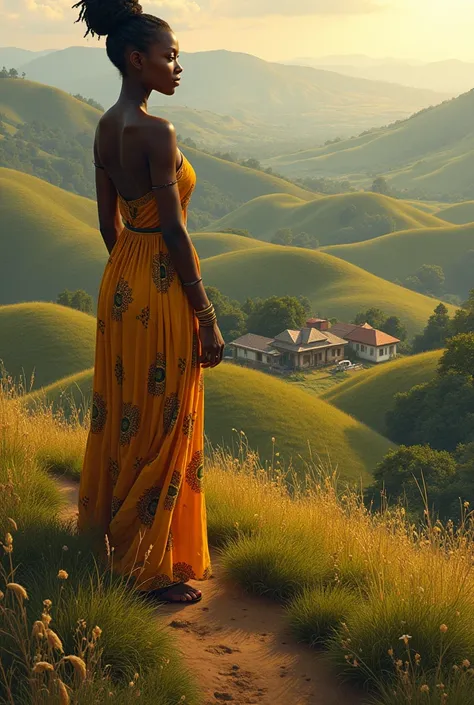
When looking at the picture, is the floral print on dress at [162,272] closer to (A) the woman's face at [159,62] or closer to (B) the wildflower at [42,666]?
(A) the woman's face at [159,62]

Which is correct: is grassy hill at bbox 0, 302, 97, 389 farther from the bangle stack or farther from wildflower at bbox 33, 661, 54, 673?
wildflower at bbox 33, 661, 54, 673

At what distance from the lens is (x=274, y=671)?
450cm

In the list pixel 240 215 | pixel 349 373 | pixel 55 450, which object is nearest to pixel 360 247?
pixel 240 215

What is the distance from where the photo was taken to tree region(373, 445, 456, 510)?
3031 centimetres

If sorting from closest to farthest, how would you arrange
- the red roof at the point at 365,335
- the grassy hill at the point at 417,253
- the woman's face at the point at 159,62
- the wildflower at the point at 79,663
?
the wildflower at the point at 79,663 → the woman's face at the point at 159,62 → the red roof at the point at 365,335 → the grassy hill at the point at 417,253

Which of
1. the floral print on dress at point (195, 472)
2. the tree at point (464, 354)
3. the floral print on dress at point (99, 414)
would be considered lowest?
the tree at point (464, 354)

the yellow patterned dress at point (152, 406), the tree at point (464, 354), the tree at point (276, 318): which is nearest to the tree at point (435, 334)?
the tree at point (276, 318)

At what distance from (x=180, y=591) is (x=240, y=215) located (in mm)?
184289

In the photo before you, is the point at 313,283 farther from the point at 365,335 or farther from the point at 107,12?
the point at 107,12

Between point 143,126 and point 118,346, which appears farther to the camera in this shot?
point 118,346

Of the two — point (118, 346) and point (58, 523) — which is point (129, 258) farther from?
point (58, 523)

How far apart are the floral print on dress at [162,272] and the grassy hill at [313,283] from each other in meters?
92.0

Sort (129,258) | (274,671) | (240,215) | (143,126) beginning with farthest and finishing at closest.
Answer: (240,215), (129,258), (143,126), (274,671)

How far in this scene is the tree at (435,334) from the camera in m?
73.2
